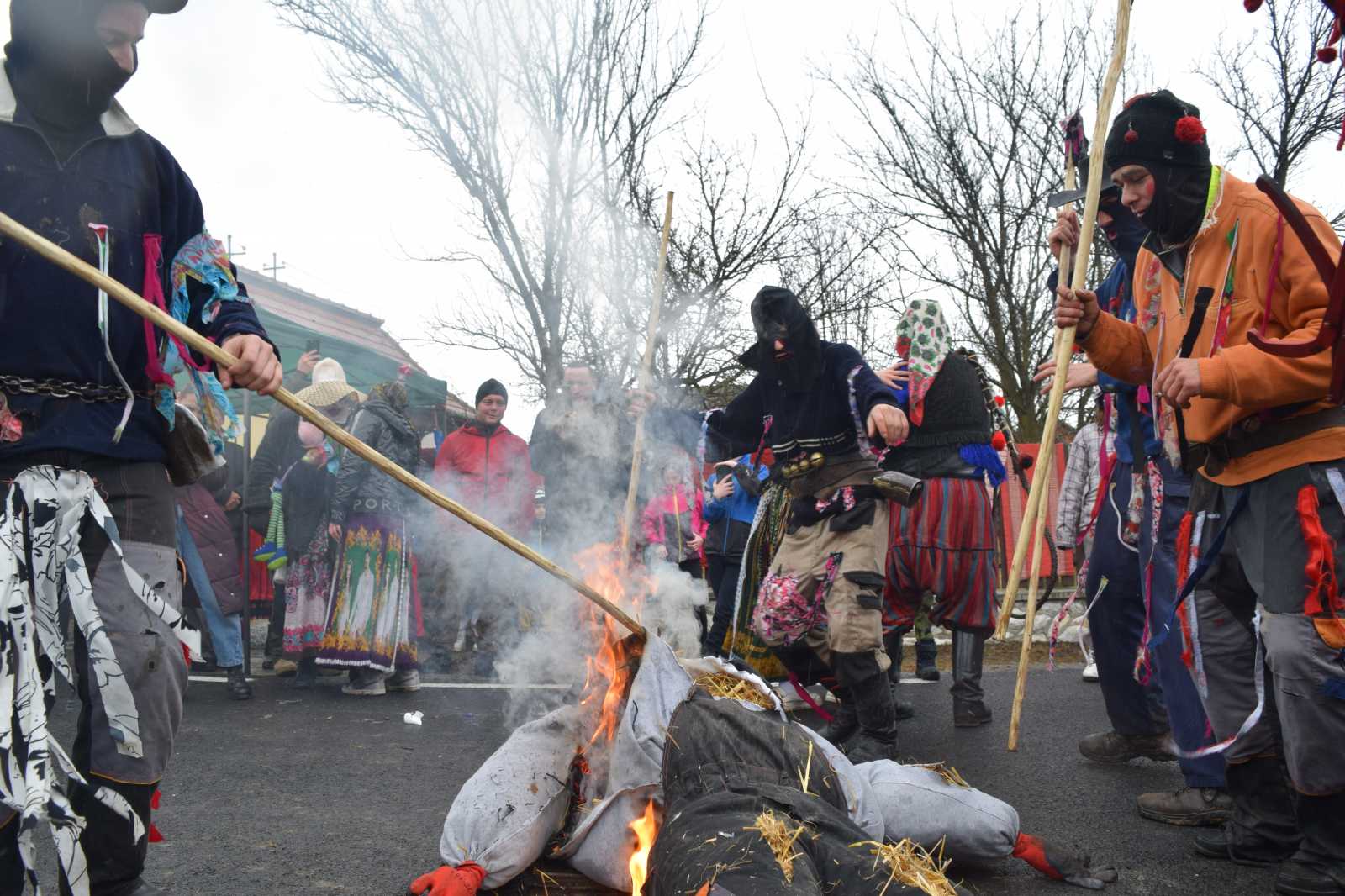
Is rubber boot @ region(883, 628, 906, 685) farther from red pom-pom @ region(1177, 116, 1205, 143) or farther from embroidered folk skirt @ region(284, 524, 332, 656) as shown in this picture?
embroidered folk skirt @ region(284, 524, 332, 656)

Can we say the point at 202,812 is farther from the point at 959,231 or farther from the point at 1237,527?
the point at 959,231

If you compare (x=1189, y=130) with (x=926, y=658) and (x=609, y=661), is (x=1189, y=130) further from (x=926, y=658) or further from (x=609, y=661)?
(x=926, y=658)

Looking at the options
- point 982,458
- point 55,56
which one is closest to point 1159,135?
point 982,458

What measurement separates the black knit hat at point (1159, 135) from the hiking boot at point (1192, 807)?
7.02 ft

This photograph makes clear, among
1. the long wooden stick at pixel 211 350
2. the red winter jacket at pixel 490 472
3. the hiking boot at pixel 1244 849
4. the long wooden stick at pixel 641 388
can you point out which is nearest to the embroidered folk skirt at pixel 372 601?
the red winter jacket at pixel 490 472

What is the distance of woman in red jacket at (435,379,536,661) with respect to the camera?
24.5 ft

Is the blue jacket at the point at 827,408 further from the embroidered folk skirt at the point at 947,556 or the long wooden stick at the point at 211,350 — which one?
the long wooden stick at the point at 211,350

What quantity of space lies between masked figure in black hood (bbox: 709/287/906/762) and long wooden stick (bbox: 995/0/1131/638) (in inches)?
34.5

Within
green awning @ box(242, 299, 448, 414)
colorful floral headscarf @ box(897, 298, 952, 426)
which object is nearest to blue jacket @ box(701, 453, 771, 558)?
colorful floral headscarf @ box(897, 298, 952, 426)

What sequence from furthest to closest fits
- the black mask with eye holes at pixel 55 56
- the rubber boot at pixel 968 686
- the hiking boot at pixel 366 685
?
1. the hiking boot at pixel 366 685
2. the rubber boot at pixel 968 686
3. the black mask with eye holes at pixel 55 56

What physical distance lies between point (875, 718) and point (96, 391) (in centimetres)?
314

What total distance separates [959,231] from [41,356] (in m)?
14.1

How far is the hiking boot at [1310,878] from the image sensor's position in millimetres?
2686

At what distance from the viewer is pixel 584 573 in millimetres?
4016
